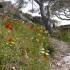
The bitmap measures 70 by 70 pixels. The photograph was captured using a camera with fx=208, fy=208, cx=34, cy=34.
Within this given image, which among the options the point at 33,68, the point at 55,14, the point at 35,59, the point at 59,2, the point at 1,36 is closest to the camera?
the point at 33,68

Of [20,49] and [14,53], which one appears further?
[20,49]

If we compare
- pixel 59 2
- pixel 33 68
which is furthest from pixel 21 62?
Result: pixel 59 2

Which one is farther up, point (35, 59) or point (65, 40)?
point (35, 59)

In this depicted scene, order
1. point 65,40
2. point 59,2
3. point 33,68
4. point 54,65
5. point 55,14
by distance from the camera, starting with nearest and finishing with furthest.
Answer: point 33,68, point 54,65, point 65,40, point 59,2, point 55,14

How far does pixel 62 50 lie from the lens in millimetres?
8641

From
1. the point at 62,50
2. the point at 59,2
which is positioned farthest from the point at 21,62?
the point at 59,2

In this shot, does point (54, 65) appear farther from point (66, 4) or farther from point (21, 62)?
point (66, 4)

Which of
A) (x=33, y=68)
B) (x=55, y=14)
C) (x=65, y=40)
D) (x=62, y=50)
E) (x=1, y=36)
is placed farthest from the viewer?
(x=55, y=14)

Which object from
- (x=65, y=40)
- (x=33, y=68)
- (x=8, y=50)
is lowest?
(x=65, y=40)

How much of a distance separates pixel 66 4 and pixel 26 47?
9.73 metres

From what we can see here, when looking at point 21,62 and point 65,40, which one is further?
point 65,40

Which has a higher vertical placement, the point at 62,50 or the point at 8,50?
the point at 8,50

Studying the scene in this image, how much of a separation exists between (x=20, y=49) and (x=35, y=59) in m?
0.53

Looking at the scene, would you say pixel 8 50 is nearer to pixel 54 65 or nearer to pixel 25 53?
pixel 25 53
